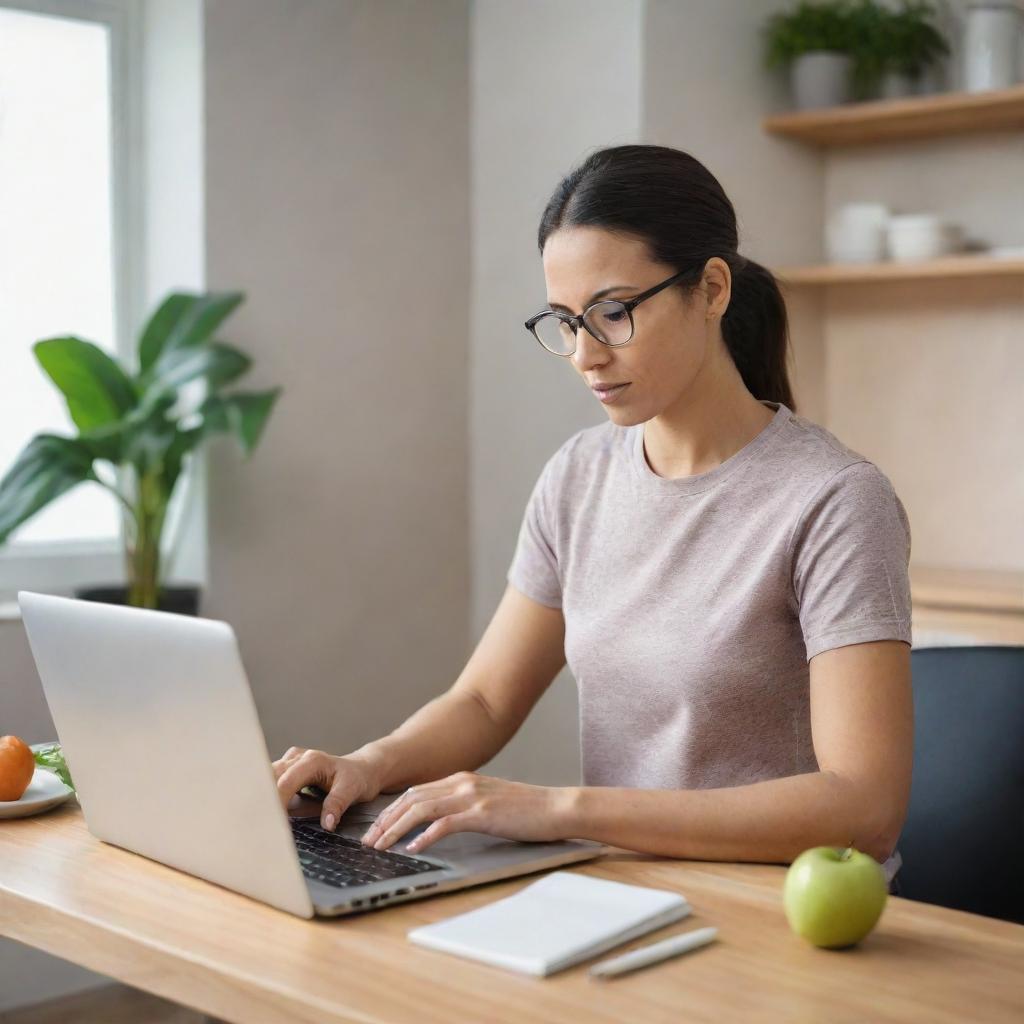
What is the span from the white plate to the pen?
2.18ft

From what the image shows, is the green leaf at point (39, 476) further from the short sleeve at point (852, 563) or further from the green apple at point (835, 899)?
the green apple at point (835, 899)

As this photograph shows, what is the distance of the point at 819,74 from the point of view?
3.28 metres

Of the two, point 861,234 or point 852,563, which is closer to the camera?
point 852,563

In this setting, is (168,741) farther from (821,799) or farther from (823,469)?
(823,469)

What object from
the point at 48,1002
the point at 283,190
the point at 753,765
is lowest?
the point at 48,1002

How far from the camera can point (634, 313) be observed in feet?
4.84

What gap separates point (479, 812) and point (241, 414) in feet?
5.63

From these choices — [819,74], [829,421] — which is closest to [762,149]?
[819,74]

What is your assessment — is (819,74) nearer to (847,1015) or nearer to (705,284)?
(705,284)

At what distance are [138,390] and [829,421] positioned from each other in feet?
5.59

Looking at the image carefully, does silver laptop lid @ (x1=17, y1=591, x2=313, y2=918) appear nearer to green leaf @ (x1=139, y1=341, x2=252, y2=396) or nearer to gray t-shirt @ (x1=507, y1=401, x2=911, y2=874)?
gray t-shirt @ (x1=507, y1=401, x2=911, y2=874)

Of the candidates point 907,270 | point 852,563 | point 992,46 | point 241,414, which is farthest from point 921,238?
point 852,563

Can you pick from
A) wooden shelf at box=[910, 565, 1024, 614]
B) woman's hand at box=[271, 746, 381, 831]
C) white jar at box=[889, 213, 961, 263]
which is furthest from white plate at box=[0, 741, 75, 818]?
white jar at box=[889, 213, 961, 263]

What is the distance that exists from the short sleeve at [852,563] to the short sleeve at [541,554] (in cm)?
36
